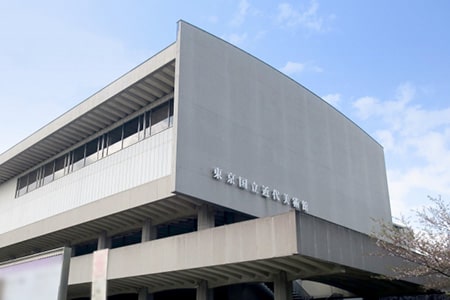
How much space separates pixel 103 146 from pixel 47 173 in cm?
637

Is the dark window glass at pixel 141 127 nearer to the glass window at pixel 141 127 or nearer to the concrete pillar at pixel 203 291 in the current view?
the glass window at pixel 141 127

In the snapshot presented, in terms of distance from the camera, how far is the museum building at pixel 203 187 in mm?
15000

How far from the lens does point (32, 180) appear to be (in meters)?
29.5

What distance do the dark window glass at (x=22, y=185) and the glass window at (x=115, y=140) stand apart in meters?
9.87

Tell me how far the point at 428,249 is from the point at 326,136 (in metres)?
13.2

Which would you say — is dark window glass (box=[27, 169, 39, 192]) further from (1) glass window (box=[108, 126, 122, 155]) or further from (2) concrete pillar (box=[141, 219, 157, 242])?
(2) concrete pillar (box=[141, 219, 157, 242])

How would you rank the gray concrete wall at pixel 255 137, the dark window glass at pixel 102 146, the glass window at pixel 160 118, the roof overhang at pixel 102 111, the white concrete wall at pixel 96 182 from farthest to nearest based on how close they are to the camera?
1. the dark window glass at pixel 102 146
2. the glass window at pixel 160 118
3. the roof overhang at pixel 102 111
4. the white concrete wall at pixel 96 182
5. the gray concrete wall at pixel 255 137

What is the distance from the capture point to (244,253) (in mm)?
14266

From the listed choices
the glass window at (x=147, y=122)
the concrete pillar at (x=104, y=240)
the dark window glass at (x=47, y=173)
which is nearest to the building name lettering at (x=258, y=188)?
the glass window at (x=147, y=122)

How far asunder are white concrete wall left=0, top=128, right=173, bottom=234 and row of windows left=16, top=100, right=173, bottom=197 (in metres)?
0.47

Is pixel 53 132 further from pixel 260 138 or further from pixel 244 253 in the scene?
pixel 244 253

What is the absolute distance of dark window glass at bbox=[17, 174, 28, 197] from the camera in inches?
1185

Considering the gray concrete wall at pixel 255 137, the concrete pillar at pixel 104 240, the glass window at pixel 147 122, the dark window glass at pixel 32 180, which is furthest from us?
the dark window glass at pixel 32 180

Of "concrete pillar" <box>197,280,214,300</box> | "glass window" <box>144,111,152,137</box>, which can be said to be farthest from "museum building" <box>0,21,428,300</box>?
"glass window" <box>144,111,152,137</box>
